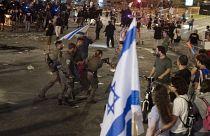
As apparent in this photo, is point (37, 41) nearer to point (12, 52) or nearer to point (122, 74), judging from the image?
point (12, 52)

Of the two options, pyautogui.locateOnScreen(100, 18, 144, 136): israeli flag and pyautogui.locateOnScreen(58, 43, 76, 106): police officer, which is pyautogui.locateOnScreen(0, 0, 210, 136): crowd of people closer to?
pyautogui.locateOnScreen(58, 43, 76, 106): police officer

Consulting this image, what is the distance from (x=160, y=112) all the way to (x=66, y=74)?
21.8 feet

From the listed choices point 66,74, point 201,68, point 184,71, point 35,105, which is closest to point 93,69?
point 66,74

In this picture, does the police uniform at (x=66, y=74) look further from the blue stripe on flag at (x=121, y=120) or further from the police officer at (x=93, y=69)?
the blue stripe on flag at (x=121, y=120)

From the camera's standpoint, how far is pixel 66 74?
12.7 metres

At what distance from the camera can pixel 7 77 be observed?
16.4 metres

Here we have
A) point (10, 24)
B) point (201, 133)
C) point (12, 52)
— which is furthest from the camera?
point (10, 24)

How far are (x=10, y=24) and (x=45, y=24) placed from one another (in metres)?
2.58

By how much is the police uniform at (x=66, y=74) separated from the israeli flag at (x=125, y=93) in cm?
742

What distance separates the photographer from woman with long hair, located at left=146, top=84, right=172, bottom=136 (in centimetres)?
629

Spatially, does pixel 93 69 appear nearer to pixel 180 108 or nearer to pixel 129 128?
pixel 180 108

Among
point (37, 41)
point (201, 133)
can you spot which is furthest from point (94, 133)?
point (37, 41)

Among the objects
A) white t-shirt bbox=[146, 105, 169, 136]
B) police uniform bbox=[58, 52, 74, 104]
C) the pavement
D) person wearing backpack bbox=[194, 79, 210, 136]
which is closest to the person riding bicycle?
the pavement

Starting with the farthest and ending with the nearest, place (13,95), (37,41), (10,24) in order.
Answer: (10,24) → (37,41) → (13,95)
